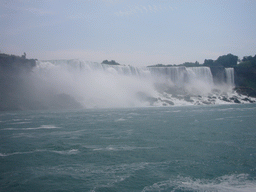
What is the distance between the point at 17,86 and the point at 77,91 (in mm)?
12724

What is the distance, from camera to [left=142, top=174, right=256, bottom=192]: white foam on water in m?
7.58

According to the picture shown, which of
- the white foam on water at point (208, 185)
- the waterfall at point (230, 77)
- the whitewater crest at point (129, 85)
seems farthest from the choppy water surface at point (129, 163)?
the waterfall at point (230, 77)

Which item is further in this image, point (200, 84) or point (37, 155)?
point (200, 84)

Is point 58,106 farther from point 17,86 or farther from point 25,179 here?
point 25,179

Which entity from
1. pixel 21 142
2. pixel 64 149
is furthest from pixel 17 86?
pixel 64 149

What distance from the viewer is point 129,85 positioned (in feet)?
207

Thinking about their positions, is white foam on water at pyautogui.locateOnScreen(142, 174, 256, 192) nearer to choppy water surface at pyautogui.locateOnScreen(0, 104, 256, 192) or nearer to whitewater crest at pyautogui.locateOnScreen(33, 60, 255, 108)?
choppy water surface at pyautogui.locateOnScreen(0, 104, 256, 192)

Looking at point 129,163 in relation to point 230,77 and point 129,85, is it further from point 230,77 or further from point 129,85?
point 230,77

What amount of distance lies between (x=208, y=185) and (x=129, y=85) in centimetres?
5549

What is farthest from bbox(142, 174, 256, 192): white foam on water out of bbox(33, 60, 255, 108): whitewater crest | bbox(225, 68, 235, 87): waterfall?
bbox(225, 68, 235, 87): waterfall

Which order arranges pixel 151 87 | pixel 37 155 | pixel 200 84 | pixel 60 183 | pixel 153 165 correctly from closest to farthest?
1. pixel 60 183
2. pixel 153 165
3. pixel 37 155
4. pixel 151 87
5. pixel 200 84

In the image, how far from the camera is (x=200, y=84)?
72.3 m

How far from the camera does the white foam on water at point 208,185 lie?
7.58 meters

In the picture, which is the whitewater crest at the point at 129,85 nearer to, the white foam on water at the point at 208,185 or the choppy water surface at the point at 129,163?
the choppy water surface at the point at 129,163
